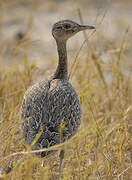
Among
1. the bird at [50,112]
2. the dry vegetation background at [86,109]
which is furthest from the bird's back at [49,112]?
the dry vegetation background at [86,109]

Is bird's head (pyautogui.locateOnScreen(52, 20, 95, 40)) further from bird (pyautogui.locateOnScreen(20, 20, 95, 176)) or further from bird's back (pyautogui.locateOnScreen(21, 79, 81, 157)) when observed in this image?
bird's back (pyautogui.locateOnScreen(21, 79, 81, 157))

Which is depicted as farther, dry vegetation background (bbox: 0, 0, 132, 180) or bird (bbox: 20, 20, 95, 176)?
dry vegetation background (bbox: 0, 0, 132, 180)

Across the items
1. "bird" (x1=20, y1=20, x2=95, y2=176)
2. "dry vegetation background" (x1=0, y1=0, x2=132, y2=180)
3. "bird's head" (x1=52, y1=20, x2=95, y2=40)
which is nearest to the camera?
"bird" (x1=20, y1=20, x2=95, y2=176)

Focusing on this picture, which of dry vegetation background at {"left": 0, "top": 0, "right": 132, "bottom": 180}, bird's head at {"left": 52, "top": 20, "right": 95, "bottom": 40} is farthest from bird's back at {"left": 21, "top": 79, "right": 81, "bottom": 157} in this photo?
bird's head at {"left": 52, "top": 20, "right": 95, "bottom": 40}

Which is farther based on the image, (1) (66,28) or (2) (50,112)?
(1) (66,28)

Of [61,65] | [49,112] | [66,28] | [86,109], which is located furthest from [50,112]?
[86,109]

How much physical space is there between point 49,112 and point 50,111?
0.06 ft

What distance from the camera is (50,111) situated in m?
4.02

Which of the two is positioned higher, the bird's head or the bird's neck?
the bird's head

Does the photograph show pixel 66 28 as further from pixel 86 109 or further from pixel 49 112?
pixel 86 109

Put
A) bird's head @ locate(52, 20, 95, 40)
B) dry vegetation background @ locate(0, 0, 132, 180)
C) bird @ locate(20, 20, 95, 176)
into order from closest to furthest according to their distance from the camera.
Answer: bird @ locate(20, 20, 95, 176)
dry vegetation background @ locate(0, 0, 132, 180)
bird's head @ locate(52, 20, 95, 40)

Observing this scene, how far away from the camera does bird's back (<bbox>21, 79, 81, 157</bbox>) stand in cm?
381

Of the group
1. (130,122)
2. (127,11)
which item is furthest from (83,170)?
(127,11)

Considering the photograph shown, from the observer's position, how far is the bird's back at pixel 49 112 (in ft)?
12.5
